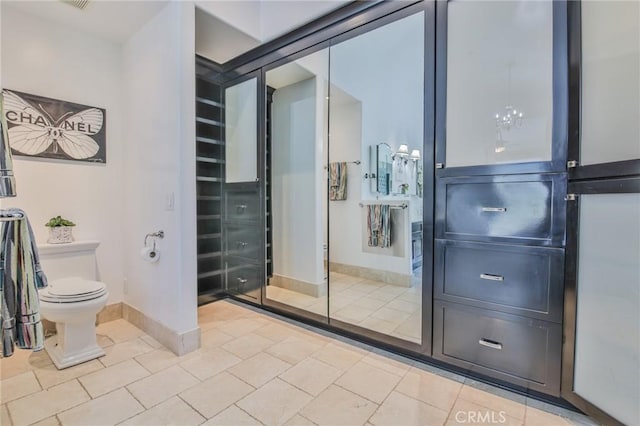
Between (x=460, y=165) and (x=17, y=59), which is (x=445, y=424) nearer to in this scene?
(x=460, y=165)

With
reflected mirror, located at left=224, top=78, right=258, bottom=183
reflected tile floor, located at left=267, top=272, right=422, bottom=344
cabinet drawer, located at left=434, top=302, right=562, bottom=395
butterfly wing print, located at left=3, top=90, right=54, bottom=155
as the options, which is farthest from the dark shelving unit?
cabinet drawer, located at left=434, top=302, right=562, bottom=395

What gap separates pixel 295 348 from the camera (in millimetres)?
2270

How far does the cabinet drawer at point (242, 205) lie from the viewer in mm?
3062

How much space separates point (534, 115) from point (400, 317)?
1.53m

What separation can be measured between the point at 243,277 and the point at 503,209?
8.25 ft

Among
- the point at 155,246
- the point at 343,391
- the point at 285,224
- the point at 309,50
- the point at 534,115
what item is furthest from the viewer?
the point at 285,224

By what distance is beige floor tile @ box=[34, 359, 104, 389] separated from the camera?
6.02 ft

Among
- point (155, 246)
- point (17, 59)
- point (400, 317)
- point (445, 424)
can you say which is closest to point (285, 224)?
point (155, 246)

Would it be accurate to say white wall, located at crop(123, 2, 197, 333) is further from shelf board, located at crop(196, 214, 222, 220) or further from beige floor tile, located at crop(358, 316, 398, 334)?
beige floor tile, located at crop(358, 316, 398, 334)

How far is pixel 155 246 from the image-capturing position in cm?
238

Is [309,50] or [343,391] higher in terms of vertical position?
[309,50]

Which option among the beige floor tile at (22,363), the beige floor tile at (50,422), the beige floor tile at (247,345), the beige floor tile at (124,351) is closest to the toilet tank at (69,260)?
the beige floor tile at (22,363)

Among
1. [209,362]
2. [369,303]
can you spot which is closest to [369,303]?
[369,303]

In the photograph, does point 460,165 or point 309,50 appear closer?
point 460,165
